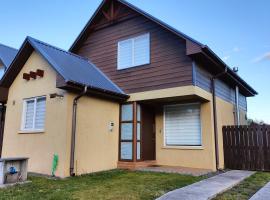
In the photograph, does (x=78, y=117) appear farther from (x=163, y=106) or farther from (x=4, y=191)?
(x=163, y=106)

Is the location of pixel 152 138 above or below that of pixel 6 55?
below

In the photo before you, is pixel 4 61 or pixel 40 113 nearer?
pixel 40 113

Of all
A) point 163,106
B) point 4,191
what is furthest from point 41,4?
point 4,191

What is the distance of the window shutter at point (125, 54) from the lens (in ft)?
36.0

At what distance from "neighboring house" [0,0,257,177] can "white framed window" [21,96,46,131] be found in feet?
0.13

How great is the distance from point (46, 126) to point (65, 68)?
7.14ft

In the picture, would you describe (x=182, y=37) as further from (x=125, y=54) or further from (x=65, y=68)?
(x=65, y=68)

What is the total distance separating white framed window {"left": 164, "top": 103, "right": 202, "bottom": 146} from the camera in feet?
33.6

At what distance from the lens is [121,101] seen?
35.1 ft

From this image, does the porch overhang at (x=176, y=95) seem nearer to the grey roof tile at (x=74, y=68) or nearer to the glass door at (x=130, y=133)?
the glass door at (x=130, y=133)

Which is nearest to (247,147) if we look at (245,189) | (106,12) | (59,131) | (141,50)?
(245,189)

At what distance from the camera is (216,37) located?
15.9 meters

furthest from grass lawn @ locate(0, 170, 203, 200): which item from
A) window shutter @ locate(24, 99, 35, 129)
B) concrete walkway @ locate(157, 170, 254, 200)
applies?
window shutter @ locate(24, 99, 35, 129)

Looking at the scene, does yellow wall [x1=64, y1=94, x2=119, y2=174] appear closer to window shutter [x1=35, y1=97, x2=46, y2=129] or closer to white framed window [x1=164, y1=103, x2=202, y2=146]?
window shutter [x1=35, y1=97, x2=46, y2=129]
